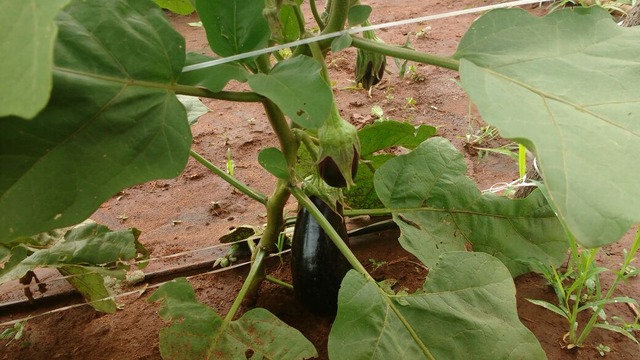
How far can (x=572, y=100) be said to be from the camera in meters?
0.65

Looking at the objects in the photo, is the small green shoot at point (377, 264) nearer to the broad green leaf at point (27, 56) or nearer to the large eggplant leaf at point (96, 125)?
the large eggplant leaf at point (96, 125)

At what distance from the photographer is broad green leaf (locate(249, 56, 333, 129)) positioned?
2.04 feet

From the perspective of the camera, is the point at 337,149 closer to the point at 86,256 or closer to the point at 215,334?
the point at 215,334

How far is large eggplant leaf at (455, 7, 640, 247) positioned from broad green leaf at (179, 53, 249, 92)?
279 millimetres

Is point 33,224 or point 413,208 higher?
point 33,224

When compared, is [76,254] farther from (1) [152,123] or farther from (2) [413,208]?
(2) [413,208]

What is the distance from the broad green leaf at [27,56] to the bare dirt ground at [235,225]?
2.47 ft

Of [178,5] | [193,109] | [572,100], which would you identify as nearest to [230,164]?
[193,109]

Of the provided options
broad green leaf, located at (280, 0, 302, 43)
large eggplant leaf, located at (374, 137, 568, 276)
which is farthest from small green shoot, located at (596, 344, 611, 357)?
broad green leaf, located at (280, 0, 302, 43)

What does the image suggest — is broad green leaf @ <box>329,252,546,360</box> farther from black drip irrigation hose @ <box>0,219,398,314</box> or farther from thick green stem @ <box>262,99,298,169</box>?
black drip irrigation hose @ <box>0,219,398,314</box>

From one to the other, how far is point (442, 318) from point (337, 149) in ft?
1.01

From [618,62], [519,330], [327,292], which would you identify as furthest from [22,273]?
[618,62]

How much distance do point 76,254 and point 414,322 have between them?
62cm

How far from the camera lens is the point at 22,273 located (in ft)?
3.07
